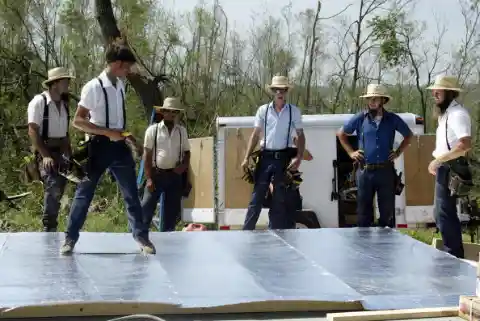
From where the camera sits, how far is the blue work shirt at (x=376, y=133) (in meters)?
7.66

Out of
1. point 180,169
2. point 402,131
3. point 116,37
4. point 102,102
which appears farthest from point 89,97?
point 116,37

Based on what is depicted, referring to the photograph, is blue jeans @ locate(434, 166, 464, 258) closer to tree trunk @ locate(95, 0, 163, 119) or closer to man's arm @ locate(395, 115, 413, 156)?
man's arm @ locate(395, 115, 413, 156)

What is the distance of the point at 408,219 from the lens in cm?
992

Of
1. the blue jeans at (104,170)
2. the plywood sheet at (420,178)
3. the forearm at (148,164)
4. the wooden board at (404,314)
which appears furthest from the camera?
the plywood sheet at (420,178)

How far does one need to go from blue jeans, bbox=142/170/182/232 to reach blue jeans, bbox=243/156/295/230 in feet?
3.14

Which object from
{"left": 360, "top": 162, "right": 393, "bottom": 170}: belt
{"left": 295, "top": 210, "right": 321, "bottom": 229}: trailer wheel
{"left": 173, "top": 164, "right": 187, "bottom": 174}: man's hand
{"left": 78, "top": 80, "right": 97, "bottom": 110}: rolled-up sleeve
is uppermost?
A: {"left": 78, "top": 80, "right": 97, "bottom": 110}: rolled-up sleeve

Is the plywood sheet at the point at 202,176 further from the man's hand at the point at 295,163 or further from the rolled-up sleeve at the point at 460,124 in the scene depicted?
the rolled-up sleeve at the point at 460,124

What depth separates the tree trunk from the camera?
47.6 feet

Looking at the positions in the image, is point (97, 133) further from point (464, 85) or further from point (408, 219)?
point (464, 85)

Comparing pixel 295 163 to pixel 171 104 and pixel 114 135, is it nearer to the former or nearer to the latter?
pixel 171 104

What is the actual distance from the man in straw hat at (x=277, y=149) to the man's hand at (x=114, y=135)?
2.40 meters

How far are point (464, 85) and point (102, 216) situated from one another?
10.2 m

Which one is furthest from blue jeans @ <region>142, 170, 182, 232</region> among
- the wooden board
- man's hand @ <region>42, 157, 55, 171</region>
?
the wooden board

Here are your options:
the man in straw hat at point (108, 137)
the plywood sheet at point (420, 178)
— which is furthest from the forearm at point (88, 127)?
the plywood sheet at point (420, 178)
